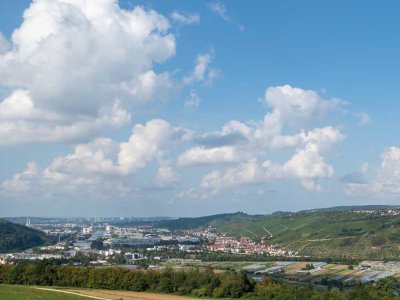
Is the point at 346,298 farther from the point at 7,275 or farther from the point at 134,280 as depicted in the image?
the point at 7,275

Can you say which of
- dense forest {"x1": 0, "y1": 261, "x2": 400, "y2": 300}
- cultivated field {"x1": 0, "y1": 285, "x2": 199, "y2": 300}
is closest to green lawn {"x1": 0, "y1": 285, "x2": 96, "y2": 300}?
cultivated field {"x1": 0, "y1": 285, "x2": 199, "y2": 300}

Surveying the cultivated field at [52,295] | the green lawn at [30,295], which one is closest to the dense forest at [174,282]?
the cultivated field at [52,295]

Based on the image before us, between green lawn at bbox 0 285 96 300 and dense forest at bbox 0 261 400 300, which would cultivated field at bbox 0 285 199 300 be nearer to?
green lawn at bbox 0 285 96 300

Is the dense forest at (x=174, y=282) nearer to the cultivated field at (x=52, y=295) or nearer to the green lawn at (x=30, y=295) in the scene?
the cultivated field at (x=52, y=295)

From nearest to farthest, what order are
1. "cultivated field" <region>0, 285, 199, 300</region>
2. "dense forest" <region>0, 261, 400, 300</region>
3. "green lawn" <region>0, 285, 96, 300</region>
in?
"green lawn" <region>0, 285, 96, 300</region> → "cultivated field" <region>0, 285, 199, 300</region> → "dense forest" <region>0, 261, 400, 300</region>

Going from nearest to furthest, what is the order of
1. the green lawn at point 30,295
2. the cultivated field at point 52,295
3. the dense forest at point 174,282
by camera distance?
the green lawn at point 30,295, the cultivated field at point 52,295, the dense forest at point 174,282

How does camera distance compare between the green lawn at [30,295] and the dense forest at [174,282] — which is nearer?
the green lawn at [30,295]

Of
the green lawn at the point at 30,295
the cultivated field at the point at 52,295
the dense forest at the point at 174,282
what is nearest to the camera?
the green lawn at the point at 30,295

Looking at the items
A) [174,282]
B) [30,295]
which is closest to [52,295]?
[30,295]

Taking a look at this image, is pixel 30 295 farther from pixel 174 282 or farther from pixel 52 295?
pixel 174 282
